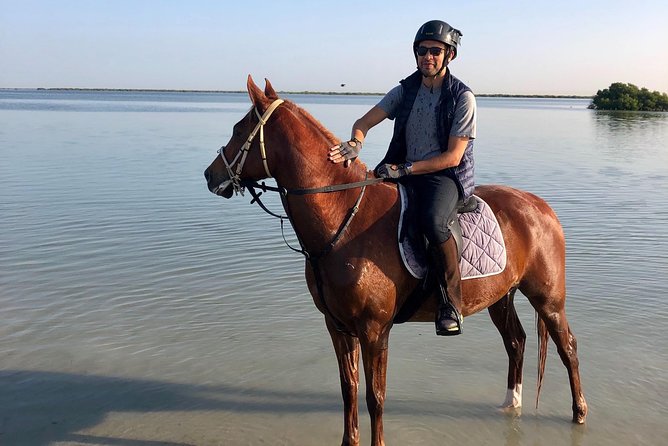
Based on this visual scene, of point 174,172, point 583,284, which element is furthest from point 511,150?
point 583,284

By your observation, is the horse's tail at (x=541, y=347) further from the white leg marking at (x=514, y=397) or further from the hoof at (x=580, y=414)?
the hoof at (x=580, y=414)

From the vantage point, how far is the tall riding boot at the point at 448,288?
4172mm

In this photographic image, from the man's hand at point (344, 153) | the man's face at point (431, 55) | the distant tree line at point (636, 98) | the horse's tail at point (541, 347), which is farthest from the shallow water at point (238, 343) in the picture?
the distant tree line at point (636, 98)

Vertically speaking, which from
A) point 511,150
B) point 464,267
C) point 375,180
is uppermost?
point 375,180

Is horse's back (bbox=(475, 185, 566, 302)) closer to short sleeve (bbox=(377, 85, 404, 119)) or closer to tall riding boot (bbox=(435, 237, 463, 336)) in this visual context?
tall riding boot (bbox=(435, 237, 463, 336))

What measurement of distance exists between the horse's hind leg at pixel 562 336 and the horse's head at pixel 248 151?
2688mm

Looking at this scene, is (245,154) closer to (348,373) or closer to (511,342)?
(348,373)

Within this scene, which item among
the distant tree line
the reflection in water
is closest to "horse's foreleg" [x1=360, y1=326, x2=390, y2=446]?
Result: the reflection in water

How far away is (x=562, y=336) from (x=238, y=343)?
3.36 m

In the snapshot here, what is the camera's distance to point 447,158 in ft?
13.6

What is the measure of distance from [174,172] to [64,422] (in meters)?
13.3

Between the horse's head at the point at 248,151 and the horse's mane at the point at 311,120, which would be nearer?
the horse's head at the point at 248,151

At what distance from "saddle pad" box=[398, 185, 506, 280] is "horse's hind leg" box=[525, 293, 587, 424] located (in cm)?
81

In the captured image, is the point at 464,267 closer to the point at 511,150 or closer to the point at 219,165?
the point at 219,165
